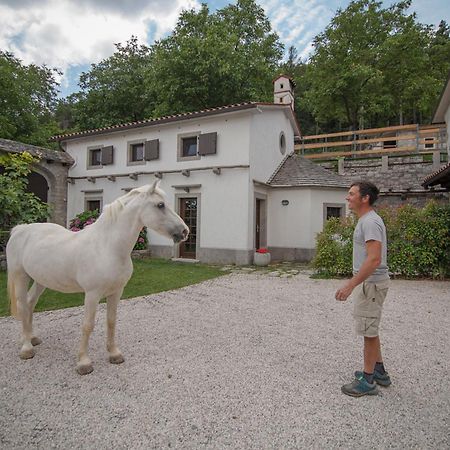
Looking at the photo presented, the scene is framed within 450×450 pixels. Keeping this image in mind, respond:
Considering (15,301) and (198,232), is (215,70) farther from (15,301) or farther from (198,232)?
(15,301)

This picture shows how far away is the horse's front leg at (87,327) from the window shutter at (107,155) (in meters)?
12.8

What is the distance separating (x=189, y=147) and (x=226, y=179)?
259cm

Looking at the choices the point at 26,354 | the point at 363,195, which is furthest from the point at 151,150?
the point at 363,195

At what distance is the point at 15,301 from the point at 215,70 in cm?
2136

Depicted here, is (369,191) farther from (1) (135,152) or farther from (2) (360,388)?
(1) (135,152)

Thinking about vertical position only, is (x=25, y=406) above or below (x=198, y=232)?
below

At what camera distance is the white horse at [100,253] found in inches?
119

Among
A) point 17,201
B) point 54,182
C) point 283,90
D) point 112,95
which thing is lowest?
→ point 17,201

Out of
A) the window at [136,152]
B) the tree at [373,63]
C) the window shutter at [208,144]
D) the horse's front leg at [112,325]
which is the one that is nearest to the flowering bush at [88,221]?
the window at [136,152]

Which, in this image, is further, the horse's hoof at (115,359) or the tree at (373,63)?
the tree at (373,63)

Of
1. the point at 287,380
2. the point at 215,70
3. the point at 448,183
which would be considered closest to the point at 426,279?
the point at 448,183

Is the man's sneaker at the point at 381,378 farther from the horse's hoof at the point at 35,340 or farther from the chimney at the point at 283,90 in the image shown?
the chimney at the point at 283,90

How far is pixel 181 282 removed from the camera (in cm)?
808

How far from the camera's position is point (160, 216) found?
3039mm
